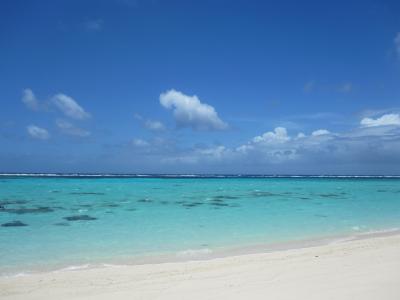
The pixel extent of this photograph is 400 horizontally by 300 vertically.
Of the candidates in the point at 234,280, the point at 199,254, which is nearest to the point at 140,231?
the point at 199,254

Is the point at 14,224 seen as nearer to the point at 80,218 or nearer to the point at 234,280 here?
the point at 80,218

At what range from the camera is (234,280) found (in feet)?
24.3

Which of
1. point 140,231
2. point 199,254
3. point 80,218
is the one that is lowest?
point 199,254

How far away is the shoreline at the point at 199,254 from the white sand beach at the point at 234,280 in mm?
476

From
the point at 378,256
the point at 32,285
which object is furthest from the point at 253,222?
the point at 32,285

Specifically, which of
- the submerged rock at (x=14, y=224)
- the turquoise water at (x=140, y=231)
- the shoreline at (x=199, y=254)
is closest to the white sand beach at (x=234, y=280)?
the shoreline at (x=199, y=254)

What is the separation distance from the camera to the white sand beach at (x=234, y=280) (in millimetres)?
6410

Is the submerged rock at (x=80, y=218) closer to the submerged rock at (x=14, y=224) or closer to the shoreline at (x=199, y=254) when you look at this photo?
the submerged rock at (x=14, y=224)

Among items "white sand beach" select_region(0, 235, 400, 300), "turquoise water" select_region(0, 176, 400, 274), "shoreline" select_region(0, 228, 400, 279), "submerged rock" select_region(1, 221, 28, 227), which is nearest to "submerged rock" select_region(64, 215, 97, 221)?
"turquoise water" select_region(0, 176, 400, 274)

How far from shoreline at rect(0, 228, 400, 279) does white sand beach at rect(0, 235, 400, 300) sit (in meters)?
0.48

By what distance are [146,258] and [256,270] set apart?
3646mm

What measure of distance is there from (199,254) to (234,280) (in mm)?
3780

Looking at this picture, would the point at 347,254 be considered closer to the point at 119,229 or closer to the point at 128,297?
the point at 128,297

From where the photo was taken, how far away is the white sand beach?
21.0 ft
